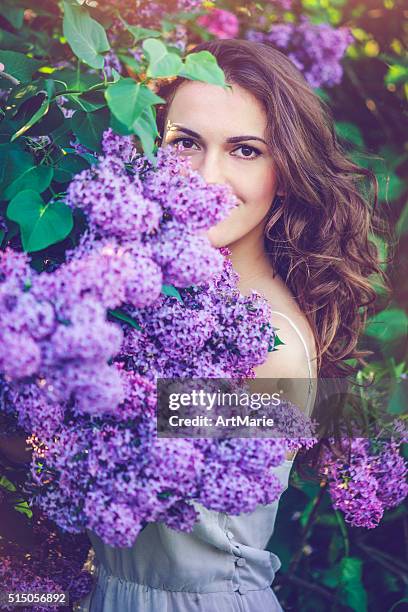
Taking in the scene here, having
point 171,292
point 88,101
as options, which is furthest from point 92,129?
point 171,292

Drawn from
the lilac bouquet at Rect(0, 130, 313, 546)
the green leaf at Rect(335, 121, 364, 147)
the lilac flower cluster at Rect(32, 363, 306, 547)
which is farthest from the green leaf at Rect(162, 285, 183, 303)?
the green leaf at Rect(335, 121, 364, 147)

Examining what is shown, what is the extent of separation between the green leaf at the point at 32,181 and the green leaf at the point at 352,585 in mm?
1553

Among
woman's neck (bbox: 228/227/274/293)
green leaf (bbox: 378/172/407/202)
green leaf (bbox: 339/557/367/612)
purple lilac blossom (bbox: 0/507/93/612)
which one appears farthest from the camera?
green leaf (bbox: 378/172/407/202)

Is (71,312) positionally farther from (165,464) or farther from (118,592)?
(118,592)

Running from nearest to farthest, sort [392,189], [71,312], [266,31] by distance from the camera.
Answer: [71,312] < [266,31] < [392,189]

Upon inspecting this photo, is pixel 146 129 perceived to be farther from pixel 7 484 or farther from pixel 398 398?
pixel 398 398

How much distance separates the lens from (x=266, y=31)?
84.2 inches

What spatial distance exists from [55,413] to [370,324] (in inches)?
50.8

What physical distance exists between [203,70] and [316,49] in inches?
53.5

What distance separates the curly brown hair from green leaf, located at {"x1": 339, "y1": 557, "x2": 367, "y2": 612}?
0.69 meters

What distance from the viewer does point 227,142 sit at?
1.32 m

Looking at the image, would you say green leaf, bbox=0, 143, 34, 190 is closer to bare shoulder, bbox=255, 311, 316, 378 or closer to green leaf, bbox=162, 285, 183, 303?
green leaf, bbox=162, 285, 183, 303

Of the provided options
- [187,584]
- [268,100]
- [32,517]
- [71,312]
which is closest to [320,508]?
[187,584]

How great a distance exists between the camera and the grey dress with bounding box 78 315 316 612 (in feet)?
4.32
